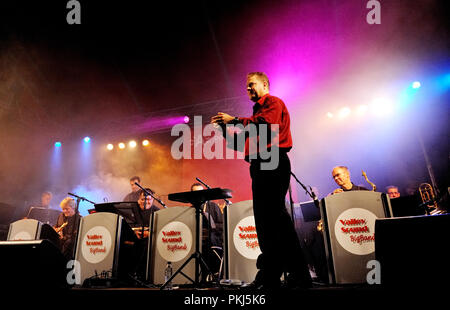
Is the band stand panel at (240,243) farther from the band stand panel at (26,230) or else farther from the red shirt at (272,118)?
the band stand panel at (26,230)

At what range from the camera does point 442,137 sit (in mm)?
7336

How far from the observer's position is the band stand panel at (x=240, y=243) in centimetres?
343

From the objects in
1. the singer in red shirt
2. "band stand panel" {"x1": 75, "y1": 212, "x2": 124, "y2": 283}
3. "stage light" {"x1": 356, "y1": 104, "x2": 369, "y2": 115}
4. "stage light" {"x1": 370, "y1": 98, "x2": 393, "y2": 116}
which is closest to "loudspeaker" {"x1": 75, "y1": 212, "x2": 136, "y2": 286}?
"band stand panel" {"x1": 75, "y1": 212, "x2": 124, "y2": 283}

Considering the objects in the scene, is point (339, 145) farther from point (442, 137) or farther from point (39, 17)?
point (39, 17)

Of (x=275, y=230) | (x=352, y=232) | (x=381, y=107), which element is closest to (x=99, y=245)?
(x=275, y=230)

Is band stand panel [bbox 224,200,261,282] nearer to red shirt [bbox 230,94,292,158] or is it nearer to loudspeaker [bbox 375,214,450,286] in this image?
red shirt [bbox 230,94,292,158]

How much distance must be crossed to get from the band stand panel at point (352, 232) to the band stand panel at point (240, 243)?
927 millimetres

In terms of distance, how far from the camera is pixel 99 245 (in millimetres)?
3877

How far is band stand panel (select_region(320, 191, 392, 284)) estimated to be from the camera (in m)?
2.96

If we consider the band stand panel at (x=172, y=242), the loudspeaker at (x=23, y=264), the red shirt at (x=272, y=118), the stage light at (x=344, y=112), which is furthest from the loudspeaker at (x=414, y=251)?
the stage light at (x=344, y=112)

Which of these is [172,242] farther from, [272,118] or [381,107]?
[381,107]

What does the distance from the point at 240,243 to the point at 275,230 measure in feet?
4.49

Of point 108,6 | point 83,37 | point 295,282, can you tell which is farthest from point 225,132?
point 83,37

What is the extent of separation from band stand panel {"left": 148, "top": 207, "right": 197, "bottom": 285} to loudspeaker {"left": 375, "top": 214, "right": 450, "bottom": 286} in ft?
8.39
